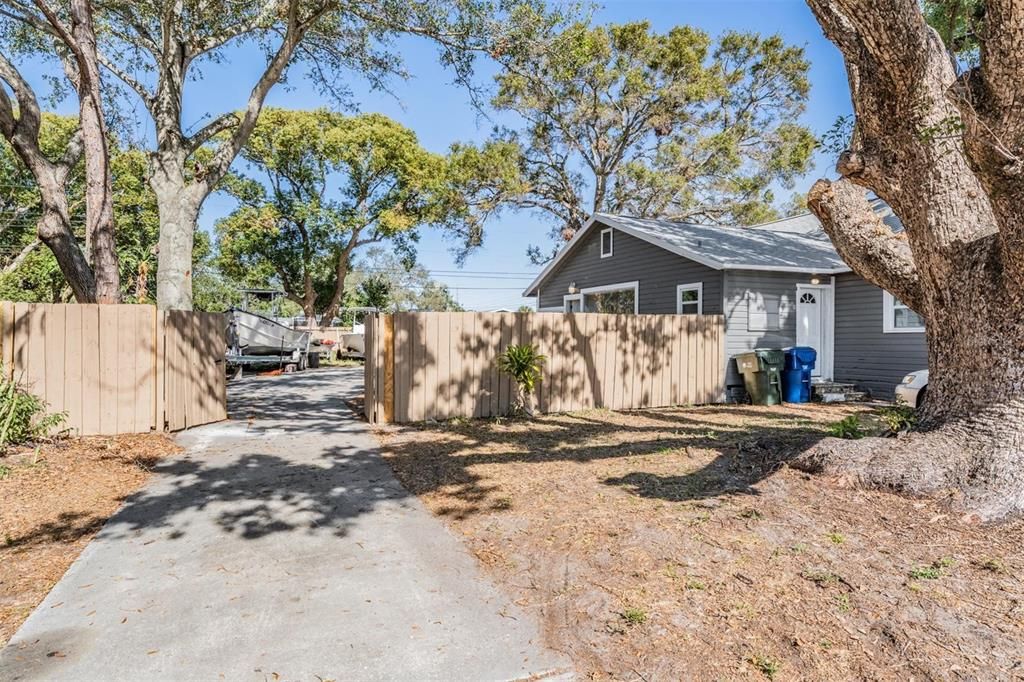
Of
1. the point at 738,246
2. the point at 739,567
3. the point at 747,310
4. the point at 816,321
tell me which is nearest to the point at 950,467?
the point at 739,567

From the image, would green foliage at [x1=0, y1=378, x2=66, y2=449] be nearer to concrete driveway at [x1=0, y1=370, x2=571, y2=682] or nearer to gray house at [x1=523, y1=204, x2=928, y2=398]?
concrete driveway at [x1=0, y1=370, x2=571, y2=682]

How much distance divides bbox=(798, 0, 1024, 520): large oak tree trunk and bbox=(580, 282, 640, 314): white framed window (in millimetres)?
9670

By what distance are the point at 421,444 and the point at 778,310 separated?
28.7 feet

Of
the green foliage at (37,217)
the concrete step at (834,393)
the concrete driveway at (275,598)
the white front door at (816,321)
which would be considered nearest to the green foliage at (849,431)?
the concrete driveway at (275,598)

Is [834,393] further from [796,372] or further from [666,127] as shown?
[666,127]

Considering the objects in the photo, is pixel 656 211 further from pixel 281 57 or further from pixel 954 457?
pixel 954 457

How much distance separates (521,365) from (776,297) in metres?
6.57

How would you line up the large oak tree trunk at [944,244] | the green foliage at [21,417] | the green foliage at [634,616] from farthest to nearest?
1. the green foliage at [21,417]
2. the large oak tree trunk at [944,244]
3. the green foliage at [634,616]

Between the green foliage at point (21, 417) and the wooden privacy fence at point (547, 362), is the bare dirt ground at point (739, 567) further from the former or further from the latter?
the green foliage at point (21, 417)

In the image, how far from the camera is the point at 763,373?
1112cm

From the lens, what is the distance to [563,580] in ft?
10.4

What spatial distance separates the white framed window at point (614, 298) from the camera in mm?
14406

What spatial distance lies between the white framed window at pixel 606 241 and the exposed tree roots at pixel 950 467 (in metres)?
11.0

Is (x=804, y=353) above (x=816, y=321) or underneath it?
underneath
